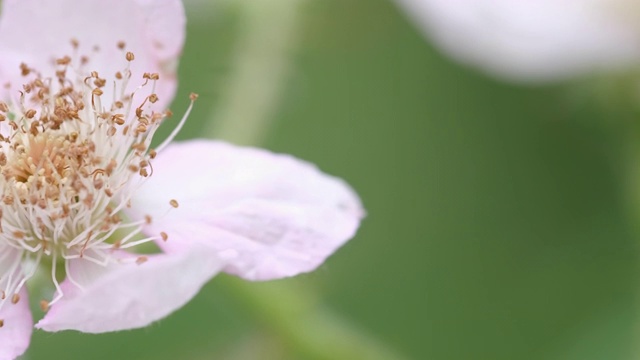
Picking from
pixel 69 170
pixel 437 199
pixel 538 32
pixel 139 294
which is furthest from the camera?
pixel 437 199

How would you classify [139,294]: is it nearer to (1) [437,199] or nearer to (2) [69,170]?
(2) [69,170]

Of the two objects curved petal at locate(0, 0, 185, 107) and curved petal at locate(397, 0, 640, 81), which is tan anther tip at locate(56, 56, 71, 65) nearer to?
curved petal at locate(0, 0, 185, 107)

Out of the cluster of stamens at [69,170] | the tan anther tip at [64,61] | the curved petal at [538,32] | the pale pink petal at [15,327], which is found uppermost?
the curved petal at [538,32]

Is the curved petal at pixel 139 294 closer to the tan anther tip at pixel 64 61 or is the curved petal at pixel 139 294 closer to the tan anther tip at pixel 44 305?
the tan anther tip at pixel 44 305

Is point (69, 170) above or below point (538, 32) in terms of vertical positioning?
below

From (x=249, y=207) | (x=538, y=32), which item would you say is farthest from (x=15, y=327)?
(x=538, y=32)

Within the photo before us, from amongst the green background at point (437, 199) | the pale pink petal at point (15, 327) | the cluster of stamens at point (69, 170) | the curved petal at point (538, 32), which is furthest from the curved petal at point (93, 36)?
the curved petal at point (538, 32)

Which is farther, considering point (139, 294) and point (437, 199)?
point (437, 199)

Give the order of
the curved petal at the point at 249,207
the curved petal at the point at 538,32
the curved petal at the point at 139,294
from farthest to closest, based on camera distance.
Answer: the curved petal at the point at 538,32 → the curved petal at the point at 249,207 → the curved petal at the point at 139,294
